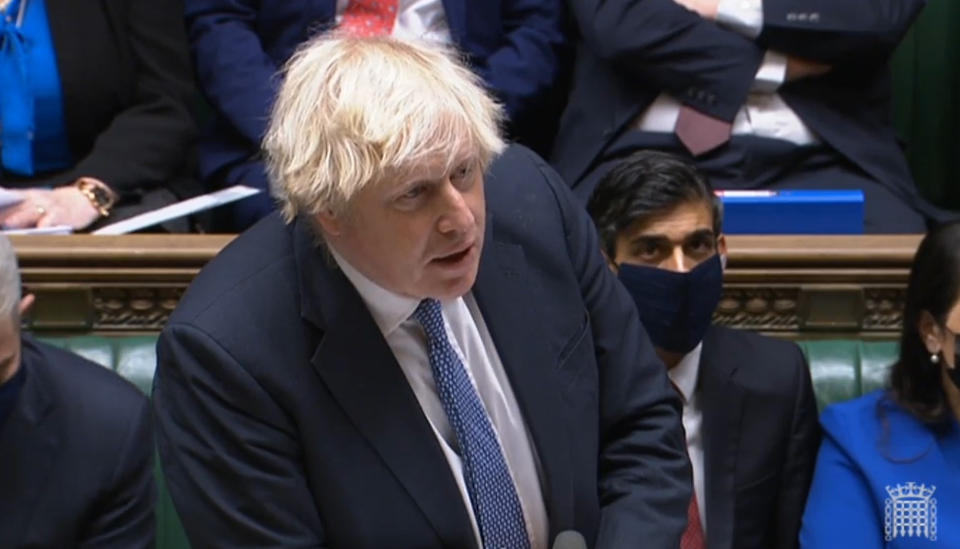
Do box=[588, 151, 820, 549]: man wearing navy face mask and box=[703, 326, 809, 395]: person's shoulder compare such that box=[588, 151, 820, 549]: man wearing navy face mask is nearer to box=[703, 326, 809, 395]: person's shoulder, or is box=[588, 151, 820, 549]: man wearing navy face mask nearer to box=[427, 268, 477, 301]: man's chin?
box=[703, 326, 809, 395]: person's shoulder

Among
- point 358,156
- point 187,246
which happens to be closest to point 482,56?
point 187,246

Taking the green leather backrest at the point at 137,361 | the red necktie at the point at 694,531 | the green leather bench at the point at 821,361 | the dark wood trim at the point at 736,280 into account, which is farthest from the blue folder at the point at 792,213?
the green leather backrest at the point at 137,361

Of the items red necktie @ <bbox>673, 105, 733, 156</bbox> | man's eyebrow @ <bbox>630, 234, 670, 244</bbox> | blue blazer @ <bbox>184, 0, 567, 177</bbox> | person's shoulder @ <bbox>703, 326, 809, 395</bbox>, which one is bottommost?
person's shoulder @ <bbox>703, 326, 809, 395</bbox>

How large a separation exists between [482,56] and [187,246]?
72cm

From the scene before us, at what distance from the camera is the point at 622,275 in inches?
85.2

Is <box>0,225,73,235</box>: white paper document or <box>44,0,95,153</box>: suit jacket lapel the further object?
<box>44,0,95,153</box>: suit jacket lapel

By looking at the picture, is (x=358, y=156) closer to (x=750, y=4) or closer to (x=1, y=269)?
(x=1, y=269)

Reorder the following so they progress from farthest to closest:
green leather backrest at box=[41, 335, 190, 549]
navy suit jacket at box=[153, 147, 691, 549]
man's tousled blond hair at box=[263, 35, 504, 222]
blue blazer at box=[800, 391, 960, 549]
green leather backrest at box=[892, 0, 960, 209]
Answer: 1. green leather backrest at box=[892, 0, 960, 209]
2. green leather backrest at box=[41, 335, 190, 549]
3. blue blazer at box=[800, 391, 960, 549]
4. navy suit jacket at box=[153, 147, 691, 549]
5. man's tousled blond hair at box=[263, 35, 504, 222]

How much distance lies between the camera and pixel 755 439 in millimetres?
2209

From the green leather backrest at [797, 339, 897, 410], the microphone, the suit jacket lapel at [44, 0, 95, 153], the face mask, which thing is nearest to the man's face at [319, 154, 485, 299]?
the microphone

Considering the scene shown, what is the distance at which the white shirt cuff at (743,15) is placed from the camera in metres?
2.76

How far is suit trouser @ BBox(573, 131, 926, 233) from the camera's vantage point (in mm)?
2760

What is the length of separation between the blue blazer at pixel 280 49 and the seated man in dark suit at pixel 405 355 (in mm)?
1239

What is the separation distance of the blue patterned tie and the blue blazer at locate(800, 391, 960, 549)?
0.74 metres
